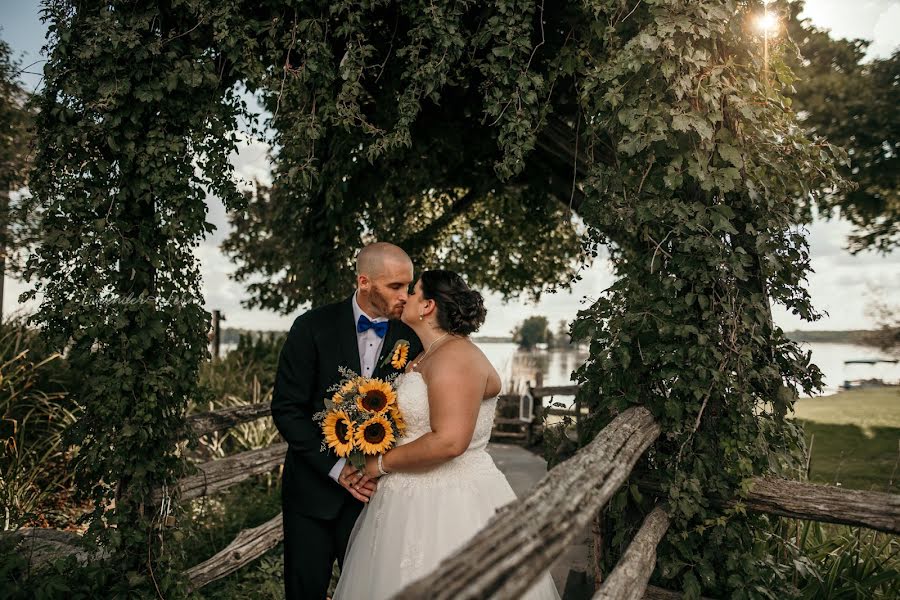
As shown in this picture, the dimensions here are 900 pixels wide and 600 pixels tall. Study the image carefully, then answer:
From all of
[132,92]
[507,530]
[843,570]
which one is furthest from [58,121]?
[843,570]

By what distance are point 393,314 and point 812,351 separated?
2227mm

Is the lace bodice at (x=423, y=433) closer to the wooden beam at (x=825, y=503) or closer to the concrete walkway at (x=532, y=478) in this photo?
the concrete walkway at (x=532, y=478)

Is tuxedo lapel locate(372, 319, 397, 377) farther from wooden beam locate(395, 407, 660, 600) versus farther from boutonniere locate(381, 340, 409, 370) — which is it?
wooden beam locate(395, 407, 660, 600)

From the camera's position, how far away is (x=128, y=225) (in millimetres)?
3676

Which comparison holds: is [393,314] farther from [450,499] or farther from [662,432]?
[662,432]

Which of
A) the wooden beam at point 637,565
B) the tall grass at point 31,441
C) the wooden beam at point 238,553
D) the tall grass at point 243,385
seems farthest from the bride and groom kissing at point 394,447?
the tall grass at point 243,385

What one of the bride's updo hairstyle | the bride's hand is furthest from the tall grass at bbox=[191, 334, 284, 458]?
the bride's updo hairstyle

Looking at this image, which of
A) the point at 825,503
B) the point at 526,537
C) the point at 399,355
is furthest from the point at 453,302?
the point at 825,503

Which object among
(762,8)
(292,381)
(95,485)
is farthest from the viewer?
(95,485)

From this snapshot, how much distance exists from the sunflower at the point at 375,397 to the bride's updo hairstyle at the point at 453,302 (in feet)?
1.44

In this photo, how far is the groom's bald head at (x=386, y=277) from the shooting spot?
349cm

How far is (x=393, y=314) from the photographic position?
3.55m

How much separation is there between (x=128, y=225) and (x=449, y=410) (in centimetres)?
232

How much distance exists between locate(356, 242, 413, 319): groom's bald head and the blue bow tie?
4.7 inches
